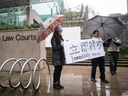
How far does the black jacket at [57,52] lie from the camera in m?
2.61

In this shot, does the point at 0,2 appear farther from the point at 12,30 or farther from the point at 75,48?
the point at 75,48

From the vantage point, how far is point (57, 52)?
2.67m

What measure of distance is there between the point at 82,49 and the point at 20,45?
4.74 metres

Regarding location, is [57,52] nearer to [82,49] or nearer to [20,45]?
[82,49]

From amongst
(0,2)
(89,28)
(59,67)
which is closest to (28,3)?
(0,2)

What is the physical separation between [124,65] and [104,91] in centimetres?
531

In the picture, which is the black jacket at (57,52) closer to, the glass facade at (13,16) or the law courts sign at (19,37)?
the law courts sign at (19,37)

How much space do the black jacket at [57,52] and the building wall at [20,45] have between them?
3341mm

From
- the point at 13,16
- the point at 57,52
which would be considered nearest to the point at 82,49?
the point at 57,52

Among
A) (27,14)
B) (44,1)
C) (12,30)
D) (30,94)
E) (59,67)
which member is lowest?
(30,94)

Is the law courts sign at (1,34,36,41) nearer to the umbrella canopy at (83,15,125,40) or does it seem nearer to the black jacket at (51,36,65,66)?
the black jacket at (51,36,65,66)

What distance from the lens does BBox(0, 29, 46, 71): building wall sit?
5.82 metres

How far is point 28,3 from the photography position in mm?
10469

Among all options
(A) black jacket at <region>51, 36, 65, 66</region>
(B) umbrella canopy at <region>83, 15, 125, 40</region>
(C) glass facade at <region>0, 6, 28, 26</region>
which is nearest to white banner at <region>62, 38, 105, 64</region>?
(A) black jacket at <region>51, 36, 65, 66</region>
